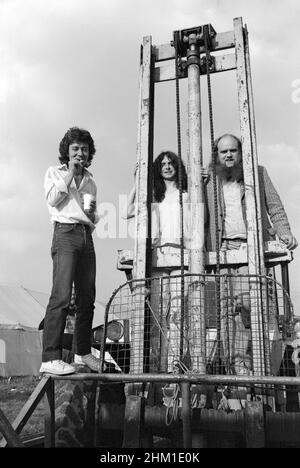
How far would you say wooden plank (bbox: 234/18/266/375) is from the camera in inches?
124

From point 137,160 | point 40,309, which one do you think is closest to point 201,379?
point 137,160

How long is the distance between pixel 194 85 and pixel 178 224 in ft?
3.70

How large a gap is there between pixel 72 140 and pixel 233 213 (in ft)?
4.44

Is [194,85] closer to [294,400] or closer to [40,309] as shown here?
[294,400]

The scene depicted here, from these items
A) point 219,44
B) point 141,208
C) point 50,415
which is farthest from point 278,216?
point 50,415

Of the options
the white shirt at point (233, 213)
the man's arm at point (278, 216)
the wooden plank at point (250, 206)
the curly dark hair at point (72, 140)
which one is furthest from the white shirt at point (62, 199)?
the man's arm at point (278, 216)

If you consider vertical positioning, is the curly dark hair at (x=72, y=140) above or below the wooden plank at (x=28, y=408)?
above

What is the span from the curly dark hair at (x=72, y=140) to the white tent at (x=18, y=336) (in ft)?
43.4

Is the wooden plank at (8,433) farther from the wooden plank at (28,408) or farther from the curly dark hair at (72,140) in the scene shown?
the curly dark hair at (72,140)

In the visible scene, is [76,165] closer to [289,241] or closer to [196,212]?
[196,212]

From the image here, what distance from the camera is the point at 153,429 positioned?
2934mm

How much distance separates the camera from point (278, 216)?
361cm

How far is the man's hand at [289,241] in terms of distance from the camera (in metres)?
3.51

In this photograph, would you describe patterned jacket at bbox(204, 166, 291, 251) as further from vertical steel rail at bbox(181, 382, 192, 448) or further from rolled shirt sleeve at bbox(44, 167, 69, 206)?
vertical steel rail at bbox(181, 382, 192, 448)
